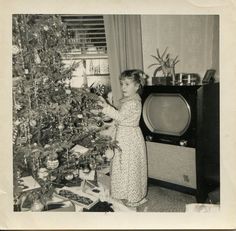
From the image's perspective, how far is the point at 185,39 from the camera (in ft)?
4.20

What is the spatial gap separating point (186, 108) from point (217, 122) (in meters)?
0.16

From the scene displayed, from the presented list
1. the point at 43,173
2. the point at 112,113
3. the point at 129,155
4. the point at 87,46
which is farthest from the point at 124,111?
the point at 43,173

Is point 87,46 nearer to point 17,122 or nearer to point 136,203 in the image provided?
point 17,122

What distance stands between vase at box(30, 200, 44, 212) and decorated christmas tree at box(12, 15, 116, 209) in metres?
0.03

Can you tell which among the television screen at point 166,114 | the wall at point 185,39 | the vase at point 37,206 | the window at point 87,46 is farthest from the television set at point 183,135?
the vase at point 37,206

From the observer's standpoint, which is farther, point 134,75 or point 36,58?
point 134,75

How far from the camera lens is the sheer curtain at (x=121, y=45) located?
3.86 feet

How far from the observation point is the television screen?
1309 mm

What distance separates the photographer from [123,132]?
1.33 meters

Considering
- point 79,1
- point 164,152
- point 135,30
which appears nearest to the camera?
point 79,1

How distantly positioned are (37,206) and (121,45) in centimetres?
71
